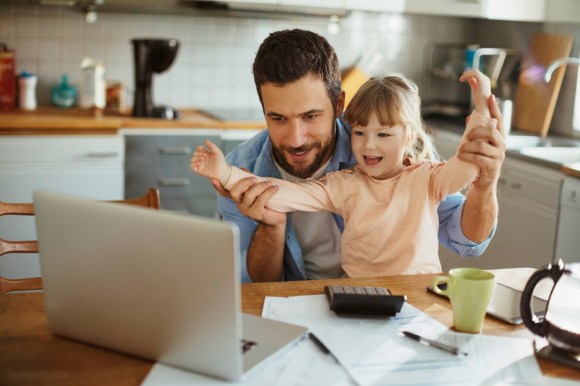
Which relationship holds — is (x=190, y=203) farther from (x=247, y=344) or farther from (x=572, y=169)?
(x=247, y=344)

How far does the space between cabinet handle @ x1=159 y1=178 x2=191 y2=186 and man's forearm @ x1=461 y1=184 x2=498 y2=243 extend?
194 centimetres

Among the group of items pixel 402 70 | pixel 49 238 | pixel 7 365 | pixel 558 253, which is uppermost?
pixel 402 70

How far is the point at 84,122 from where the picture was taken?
3.42 metres

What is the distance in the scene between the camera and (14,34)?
3.81m

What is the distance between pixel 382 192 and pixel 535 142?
6.90 feet

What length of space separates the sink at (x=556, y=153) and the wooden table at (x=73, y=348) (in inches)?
75.7

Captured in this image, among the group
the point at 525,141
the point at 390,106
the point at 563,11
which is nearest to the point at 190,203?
the point at 525,141

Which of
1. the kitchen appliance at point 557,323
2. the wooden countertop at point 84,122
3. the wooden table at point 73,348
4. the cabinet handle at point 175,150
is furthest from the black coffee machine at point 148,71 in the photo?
the kitchen appliance at point 557,323

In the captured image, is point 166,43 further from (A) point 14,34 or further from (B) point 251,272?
(B) point 251,272

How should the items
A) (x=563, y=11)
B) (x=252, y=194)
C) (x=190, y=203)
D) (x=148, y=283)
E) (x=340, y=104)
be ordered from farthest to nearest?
(x=563, y=11), (x=190, y=203), (x=340, y=104), (x=252, y=194), (x=148, y=283)

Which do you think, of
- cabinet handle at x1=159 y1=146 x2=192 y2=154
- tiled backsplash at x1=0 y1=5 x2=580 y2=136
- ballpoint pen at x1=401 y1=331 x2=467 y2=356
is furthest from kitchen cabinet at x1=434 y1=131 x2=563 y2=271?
ballpoint pen at x1=401 y1=331 x2=467 y2=356

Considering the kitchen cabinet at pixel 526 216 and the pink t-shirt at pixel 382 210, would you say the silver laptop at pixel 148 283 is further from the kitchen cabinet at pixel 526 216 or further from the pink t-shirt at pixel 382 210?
the kitchen cabinet at pixel 526 216

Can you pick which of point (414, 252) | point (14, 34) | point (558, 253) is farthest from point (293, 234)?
point (14, 34)

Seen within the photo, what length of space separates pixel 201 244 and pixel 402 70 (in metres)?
3.61
